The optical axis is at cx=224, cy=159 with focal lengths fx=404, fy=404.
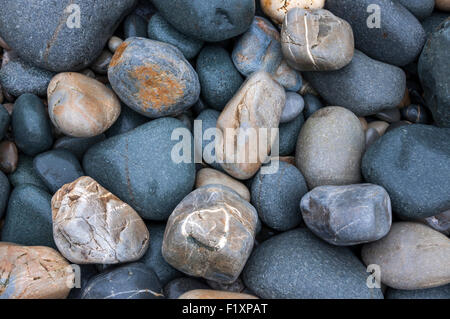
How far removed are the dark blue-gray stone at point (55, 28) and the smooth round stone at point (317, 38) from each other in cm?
86

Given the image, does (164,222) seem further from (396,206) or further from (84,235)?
(396,206)

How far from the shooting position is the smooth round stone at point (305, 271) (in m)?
1.83

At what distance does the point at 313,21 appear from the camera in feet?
6.71

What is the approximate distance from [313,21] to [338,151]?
674 millimetres

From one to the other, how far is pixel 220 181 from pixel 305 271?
61 cm

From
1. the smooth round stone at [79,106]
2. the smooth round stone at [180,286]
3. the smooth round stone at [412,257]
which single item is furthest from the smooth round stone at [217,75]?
the smooth round stone at [412,257]

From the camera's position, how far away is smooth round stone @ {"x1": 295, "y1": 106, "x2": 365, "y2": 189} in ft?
6.82

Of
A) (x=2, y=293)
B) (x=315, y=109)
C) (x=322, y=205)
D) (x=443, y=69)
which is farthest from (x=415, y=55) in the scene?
(x=2, y=293)

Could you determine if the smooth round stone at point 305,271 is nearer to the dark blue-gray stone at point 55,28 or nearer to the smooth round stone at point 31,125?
the smooth round stone at point 31,125

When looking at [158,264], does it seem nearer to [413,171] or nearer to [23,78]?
[23,78]

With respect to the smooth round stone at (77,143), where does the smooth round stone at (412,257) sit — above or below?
below

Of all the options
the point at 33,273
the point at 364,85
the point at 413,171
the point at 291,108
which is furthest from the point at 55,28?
the point at 413,171

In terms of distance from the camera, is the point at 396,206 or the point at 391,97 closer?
the point at 396,206
